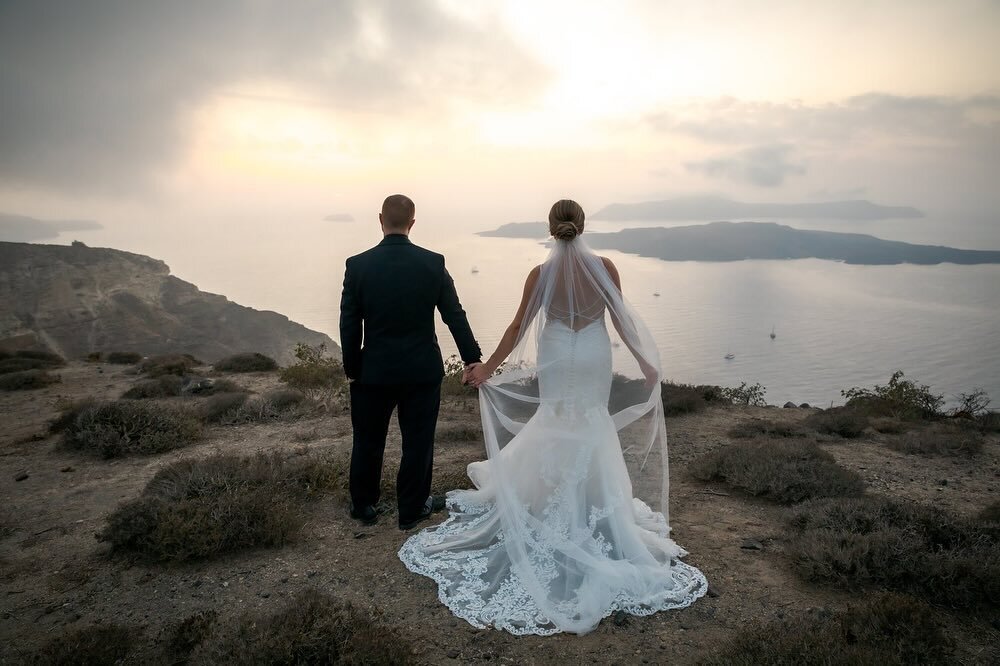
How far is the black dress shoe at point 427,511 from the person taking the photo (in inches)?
199

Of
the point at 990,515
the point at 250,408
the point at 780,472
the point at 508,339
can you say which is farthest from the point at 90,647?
the point at 990,515

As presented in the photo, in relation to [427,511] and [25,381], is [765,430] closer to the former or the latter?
[427,511]

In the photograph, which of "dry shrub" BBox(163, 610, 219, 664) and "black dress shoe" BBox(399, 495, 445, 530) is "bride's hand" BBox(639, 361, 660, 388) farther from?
"dry shrub" BBox(163, 610, 219, 664)

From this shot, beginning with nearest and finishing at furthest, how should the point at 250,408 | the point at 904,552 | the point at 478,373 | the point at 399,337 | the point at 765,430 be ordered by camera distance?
the point at 904,552
the point at 399,337
the point at 478,373
the point at 765,430
the point at 250,408

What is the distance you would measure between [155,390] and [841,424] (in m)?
12.3

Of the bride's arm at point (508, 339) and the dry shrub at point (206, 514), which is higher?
the bride's arm at point (508, 339)

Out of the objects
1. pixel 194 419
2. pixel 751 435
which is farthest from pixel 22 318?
pixel 751 435

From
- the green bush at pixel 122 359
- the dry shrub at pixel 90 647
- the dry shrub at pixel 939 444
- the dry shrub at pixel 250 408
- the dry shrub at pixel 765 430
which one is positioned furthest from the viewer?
the green bush at pixel 122 359

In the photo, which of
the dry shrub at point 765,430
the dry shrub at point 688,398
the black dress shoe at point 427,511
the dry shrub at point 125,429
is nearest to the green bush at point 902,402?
the dry shrub at point 765,430

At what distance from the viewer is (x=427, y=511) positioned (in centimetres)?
526

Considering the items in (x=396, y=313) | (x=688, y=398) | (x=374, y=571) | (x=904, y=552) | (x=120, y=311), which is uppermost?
(x=396, y=313)

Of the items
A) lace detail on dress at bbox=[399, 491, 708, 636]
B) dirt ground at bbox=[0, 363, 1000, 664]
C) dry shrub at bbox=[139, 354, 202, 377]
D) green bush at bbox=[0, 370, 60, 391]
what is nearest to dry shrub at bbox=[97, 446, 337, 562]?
dirt ground at bbox=[0, 363, 1000, 664]

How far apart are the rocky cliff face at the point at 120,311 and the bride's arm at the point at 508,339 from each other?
4051 cm

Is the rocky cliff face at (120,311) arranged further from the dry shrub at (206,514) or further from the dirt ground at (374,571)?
the dry shrub at (206,514)
